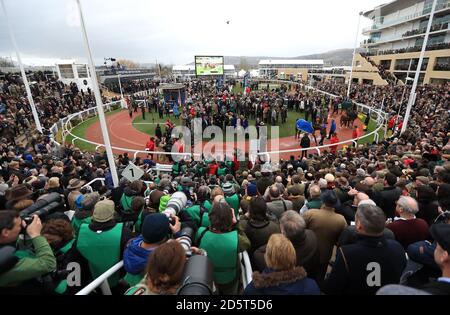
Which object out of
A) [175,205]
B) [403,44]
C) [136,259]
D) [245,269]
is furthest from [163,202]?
[403,44]

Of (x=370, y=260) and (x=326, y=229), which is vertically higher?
Result: (x=370, y=260)

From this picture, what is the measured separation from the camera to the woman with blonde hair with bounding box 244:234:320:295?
1.93m

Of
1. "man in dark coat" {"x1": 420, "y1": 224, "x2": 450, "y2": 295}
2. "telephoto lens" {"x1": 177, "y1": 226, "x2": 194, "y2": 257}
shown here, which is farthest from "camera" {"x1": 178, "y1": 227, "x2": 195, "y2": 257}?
"man in dark coat" {"x1": 420, "y1": 224, "x2": 450, "y2": 295}

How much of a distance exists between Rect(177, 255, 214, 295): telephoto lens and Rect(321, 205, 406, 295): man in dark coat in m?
1.42

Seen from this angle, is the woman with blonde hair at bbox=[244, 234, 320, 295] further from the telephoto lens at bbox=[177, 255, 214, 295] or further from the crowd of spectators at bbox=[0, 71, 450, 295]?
the telephoto lens at bbox=[177, 255, 214, 295]

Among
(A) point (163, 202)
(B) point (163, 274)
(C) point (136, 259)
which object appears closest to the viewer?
(B) point (163, 274)

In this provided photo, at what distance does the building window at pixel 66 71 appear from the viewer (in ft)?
118

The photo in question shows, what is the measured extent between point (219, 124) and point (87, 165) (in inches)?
473

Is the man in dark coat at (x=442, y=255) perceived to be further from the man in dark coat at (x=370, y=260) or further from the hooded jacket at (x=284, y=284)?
the hooded jacket at (x=284, y=284)

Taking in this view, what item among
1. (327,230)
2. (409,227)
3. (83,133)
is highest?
(409,227)

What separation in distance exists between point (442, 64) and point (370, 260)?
4183cm

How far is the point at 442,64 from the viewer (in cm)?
3158

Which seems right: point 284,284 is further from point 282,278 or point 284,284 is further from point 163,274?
point 163,274
